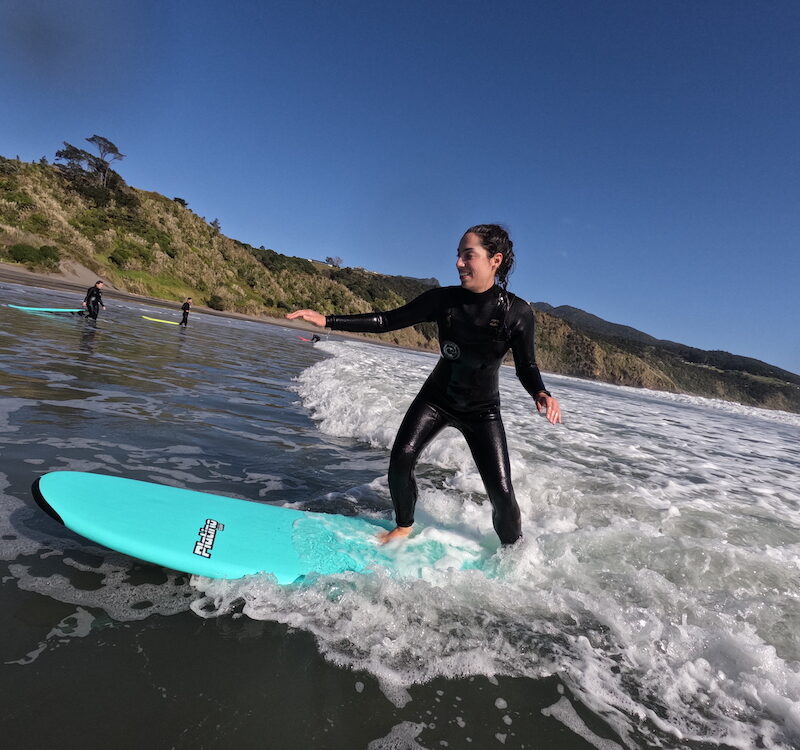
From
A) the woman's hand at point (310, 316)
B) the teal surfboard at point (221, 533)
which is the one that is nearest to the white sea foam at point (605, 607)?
the teal surfboard at point (221, 533)

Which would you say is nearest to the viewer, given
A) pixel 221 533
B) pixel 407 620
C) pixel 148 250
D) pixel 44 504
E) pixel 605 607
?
pixel 407 620

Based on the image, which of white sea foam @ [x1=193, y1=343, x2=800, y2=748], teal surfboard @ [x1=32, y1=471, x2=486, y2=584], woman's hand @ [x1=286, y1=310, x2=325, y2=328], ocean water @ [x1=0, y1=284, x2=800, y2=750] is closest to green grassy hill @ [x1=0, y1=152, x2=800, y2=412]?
ocean water @ [x1=0, y1=284, x2=800, y2=750]

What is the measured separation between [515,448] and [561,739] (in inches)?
184

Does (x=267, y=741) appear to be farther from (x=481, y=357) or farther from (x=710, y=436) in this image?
(x=710, y=436)

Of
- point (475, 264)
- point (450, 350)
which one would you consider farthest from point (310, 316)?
point (475, 264)

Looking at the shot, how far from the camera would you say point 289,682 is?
1.77 meters

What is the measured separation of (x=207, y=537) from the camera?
2672 millimetres

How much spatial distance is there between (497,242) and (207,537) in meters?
2.51

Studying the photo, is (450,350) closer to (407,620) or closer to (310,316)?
(310,316)

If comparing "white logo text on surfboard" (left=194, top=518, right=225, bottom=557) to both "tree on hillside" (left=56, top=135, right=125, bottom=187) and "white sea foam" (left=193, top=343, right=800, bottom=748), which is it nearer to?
"white sea foam" (left=193, top=343, right=800, bottom=748)

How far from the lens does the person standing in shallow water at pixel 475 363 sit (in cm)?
294

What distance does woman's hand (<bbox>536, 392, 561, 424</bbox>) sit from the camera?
9.27 ft

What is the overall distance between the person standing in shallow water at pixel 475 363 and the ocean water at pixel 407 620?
19.3 inches

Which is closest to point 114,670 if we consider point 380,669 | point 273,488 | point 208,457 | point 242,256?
point 380,669
